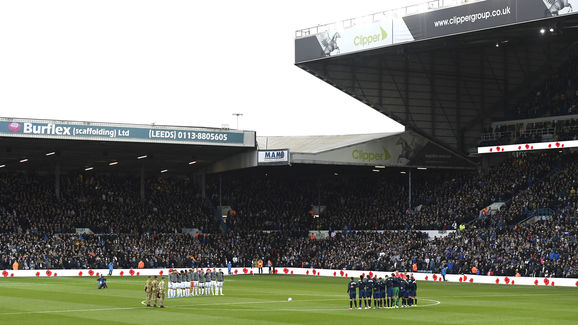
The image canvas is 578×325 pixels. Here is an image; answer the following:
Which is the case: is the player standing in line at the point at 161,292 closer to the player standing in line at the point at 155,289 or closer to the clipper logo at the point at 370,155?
the player standing in line at the point at 155,289

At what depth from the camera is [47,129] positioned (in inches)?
2596

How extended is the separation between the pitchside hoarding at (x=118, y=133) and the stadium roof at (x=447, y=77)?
8653 mm

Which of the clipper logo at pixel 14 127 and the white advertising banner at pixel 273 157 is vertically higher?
the clipper logo at pixel 14 127

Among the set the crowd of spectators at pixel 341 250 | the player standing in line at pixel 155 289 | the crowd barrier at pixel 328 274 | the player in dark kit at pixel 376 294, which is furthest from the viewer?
the crowd of spectators at pixel 341 250

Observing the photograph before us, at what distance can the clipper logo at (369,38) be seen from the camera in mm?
64725

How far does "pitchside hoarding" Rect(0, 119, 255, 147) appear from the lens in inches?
2562

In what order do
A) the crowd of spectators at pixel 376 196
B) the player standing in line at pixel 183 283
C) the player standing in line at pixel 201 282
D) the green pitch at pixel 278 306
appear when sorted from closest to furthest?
the green pitch at pixel 278 306 < the player standing in line at pixel 183 283 < the player standing in line at pixel 201 282 < the crowd of spectators at pixel 376 196

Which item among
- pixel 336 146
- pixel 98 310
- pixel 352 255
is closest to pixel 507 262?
pixel 352 255

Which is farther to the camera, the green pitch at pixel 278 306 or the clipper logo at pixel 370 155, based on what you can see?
the clipper logo at pixel 370 155

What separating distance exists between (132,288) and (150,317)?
64.2 feet

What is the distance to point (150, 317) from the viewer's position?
1323 inches

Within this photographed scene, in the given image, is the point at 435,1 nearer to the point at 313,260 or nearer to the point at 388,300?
the point at 313,260

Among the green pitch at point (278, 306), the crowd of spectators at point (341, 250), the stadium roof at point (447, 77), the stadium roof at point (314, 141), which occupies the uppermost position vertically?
the stadium roof at point (447, 77)

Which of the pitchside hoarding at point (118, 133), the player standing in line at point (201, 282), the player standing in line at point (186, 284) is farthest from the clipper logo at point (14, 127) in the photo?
the player standing in line at point (186, 284)
